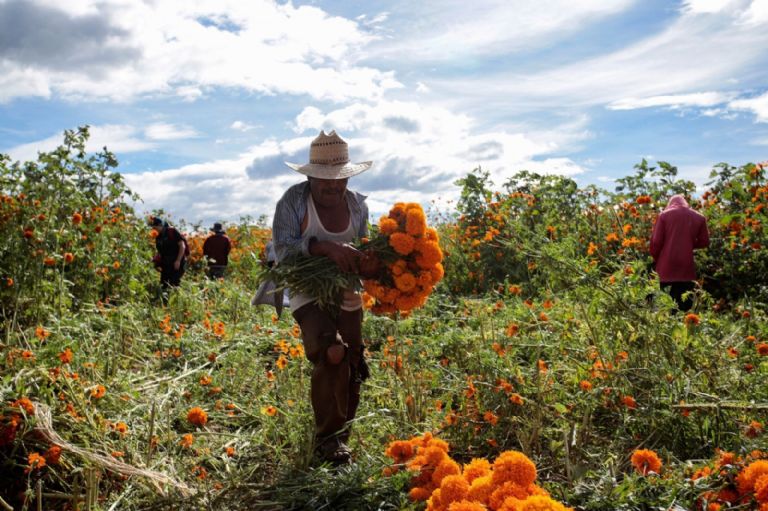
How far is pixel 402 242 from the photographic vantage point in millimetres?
3113

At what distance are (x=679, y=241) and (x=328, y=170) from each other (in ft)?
14.9

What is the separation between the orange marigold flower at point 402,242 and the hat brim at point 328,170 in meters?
0.48

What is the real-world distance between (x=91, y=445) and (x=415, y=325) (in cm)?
329

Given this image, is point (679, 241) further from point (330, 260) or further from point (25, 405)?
point (25, 405)

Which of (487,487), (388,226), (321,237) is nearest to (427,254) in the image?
(388,226)

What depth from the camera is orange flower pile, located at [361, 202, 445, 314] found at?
314 cm

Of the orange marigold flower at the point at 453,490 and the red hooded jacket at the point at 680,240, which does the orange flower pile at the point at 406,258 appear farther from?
the red hooded jacket at the point at 680,240

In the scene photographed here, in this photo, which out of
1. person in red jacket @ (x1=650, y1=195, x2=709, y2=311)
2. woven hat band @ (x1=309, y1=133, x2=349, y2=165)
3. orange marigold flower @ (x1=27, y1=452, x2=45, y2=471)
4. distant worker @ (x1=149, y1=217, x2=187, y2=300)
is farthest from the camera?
distant worker @ (x1=149, y1=217, x2=187, y2=300)

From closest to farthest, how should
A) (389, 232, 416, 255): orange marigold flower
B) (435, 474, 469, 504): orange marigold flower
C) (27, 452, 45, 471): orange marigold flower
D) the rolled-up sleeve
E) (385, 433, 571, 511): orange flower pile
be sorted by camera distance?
(385, 433, 571, 511): orange flower pile → (435, 474, 469, 504): orange marigold flower → (27, 452, 45, 471): orange marigold flower → (389, 232, 416, 255): orange marigold flower → the rolled-up sleeve

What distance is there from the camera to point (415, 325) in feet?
20.0

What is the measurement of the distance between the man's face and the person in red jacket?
4.40m

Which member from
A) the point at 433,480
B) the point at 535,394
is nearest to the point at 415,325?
the point at 535,394

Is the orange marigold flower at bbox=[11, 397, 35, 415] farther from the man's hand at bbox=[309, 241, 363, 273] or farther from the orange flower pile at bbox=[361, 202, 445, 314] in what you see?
the orange flower pile at bbox=[361, 202, 445, 314]

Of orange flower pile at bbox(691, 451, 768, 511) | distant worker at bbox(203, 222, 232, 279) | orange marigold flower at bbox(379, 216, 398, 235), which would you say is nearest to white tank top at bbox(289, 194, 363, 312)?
orange marigold flower at bbox(379, 216, 398, 235)
